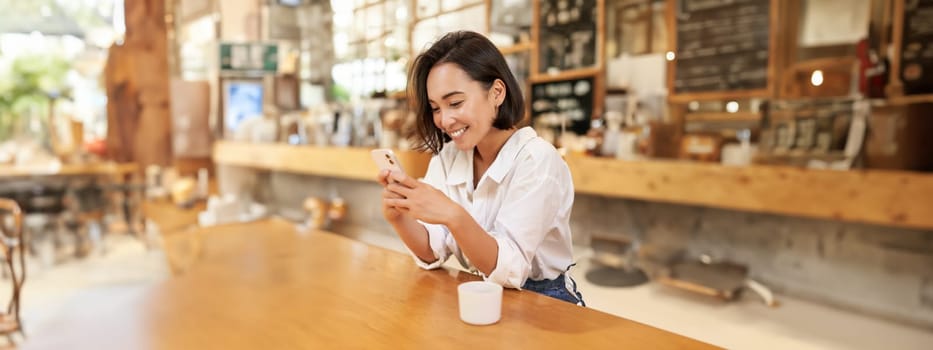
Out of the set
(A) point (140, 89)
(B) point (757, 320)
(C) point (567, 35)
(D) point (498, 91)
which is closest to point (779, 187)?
(B) point (757, 320)

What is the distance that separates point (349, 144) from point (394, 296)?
11.5ft

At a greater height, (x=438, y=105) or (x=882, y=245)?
(x=438, y=105)

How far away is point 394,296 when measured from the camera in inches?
40.7

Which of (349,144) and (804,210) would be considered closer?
(804,210)

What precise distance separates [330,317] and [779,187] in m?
2.03

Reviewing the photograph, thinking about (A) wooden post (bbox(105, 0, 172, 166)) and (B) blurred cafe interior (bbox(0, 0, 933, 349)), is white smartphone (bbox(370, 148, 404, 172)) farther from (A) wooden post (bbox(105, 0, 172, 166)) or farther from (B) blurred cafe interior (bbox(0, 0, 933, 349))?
(A) wooden post (bbox(105, 0, 172, 166))

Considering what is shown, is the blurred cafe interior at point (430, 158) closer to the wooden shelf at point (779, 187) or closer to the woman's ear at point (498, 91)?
the wooden shelf at point (779, 187)

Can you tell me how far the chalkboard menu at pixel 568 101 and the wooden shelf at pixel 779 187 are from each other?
0.54 meters

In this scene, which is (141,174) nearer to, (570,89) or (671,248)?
(570,89)

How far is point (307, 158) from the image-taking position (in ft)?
15.3

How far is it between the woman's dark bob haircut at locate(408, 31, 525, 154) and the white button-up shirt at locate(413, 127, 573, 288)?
0.17 feet

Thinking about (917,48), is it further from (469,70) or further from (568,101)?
(469,70)

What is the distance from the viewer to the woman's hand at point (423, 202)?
98 centimetres

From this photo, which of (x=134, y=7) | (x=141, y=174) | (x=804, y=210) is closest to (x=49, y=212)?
(x=141, y=174)
